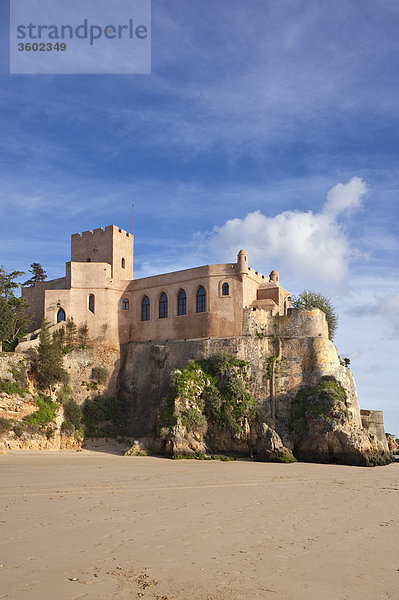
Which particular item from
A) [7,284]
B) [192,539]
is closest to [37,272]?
[7,284]

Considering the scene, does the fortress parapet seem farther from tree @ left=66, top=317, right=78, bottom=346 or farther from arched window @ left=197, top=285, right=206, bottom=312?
tree @ left=66, top=317, right=78, bottom=346

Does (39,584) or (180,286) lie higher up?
(180,286)

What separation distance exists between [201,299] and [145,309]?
5146mm

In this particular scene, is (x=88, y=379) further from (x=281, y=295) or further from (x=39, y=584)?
(x=39, y=584)

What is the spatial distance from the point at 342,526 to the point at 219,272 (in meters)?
27.4

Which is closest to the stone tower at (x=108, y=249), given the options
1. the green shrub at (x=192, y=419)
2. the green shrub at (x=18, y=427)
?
the green shrub at (x=192, y=419)

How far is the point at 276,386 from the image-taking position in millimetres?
34594

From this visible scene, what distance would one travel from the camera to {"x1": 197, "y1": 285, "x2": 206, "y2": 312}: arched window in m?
38.2

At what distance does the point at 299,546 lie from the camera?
31.1 ft

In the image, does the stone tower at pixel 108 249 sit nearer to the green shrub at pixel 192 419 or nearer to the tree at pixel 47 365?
the tree at pixel 47 365

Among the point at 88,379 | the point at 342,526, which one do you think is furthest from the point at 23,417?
the point at 342,526

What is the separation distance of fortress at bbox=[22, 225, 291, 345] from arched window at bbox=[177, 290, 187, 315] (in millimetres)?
75

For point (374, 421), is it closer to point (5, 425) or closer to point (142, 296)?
point (142, 296)

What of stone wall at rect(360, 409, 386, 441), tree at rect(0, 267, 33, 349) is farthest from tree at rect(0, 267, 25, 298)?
stone wall at rect(360, 409, 386, 441)
